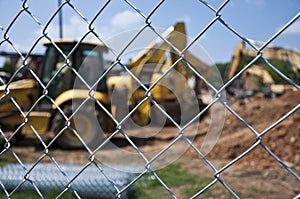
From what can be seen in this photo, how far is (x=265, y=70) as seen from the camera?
1370 centimetres

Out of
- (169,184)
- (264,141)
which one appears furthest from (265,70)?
(169,184)

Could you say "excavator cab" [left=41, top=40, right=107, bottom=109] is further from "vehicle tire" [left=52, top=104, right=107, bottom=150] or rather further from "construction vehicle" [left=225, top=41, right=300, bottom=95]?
"construction vehicle" [left=225, top=41, right=300, bottom=95]

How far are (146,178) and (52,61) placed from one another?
355 cm

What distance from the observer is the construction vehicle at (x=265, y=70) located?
409 inches

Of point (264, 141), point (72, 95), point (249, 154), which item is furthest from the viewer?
point (264, 141)

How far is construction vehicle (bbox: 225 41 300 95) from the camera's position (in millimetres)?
10387

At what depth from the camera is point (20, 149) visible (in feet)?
22.7

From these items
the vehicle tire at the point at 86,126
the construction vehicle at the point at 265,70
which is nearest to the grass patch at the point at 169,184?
the vehicle tire at the point at 86,126

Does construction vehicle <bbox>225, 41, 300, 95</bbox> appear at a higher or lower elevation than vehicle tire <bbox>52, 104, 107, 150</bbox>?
lower

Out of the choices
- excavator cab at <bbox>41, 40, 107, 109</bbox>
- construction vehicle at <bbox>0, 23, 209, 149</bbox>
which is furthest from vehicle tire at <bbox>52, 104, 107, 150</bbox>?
excavator cab at <bbox>41, 40, 107, 109</bbox>

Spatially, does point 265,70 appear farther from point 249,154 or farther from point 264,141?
point 249,154

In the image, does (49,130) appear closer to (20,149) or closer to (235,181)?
(20,149)

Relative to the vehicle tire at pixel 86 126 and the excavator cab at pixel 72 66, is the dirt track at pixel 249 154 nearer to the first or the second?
the vehicle tire at pixel 86 126

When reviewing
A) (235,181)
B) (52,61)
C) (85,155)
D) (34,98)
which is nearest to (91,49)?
(52,61)
